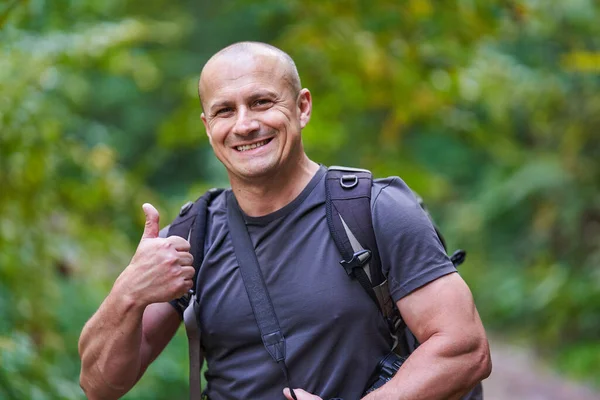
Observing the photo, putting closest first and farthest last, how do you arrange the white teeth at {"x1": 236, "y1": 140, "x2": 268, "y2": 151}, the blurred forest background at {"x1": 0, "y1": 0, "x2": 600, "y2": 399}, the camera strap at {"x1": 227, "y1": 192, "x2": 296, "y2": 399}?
the camera strap at {"x1": 227, "y1": 192, "x2": 296, "y2": 399}, the white teeth at {"x1": 236, "y1": 140, "x2": 268, "y2": 151}, the blurred forest background at {"x1": 0, "y1": 0, "x2": 600, "y2": 399}

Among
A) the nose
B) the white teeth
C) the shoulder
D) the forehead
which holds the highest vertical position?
the forehead

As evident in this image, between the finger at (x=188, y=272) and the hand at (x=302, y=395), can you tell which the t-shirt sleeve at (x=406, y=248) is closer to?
the hand at (x=302, y=395)

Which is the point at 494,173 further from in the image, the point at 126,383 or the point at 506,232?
the point at 126,383

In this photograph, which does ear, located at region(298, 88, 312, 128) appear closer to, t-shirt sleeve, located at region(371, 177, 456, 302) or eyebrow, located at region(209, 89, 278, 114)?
eyebrow, located at region(209, 89, 278, 114)

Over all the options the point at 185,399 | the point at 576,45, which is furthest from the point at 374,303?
the point at 576,45

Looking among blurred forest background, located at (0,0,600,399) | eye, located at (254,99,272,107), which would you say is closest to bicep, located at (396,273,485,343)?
eye, located at (254,99,272,107)

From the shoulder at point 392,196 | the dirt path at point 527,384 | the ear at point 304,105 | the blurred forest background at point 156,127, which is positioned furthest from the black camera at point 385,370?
the dirt path at point 527,384

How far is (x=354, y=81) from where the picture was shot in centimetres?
608

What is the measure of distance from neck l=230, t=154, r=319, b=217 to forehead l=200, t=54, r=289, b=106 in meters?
0.30

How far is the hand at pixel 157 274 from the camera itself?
2691 mm

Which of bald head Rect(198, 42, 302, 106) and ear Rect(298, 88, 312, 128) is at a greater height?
bald head Rect(198, 42, 302, 106)

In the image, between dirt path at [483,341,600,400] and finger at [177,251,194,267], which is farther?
dirt path at [483,341,600,400]

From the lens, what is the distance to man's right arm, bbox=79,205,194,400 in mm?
2701

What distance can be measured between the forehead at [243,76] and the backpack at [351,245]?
39 cm
